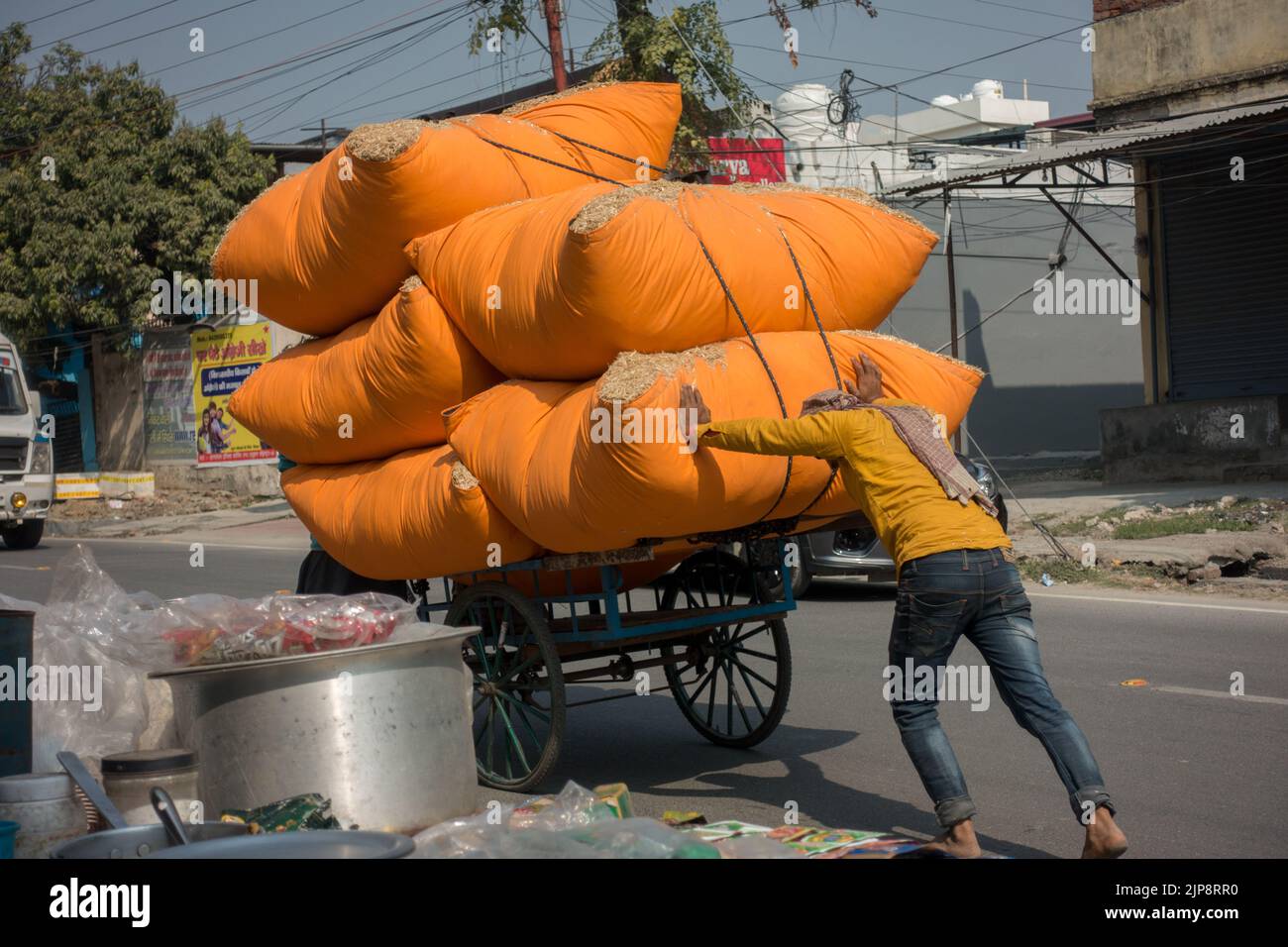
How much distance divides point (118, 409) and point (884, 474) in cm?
2655

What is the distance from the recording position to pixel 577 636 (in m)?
5.65

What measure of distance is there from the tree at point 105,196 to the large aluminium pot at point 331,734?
22370mm

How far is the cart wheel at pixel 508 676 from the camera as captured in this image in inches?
218

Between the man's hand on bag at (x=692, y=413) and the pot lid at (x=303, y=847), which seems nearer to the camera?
the pot lid at (x=303, y=847)

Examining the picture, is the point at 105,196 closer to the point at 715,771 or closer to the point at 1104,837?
the point at 715,771

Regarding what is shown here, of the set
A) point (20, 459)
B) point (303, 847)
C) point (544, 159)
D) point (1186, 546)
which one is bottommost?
point (1186, 546)

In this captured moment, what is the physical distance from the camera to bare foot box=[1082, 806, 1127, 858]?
421 cm

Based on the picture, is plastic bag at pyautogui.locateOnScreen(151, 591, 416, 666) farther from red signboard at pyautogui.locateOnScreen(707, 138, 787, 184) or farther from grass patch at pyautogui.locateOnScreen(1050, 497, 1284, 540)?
red signboard at pyautogui.locateOnScreen(707, 138, 787, 184)

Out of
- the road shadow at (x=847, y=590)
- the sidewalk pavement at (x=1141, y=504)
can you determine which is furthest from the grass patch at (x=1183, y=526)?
the road shadow at (x=847, y=590)

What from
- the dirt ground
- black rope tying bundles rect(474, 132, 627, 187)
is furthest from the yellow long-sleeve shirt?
the dirt ground

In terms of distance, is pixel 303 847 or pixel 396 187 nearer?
pixel 303 847

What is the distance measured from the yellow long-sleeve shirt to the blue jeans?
0.07 metres

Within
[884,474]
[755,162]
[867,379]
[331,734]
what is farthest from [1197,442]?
[331,734]

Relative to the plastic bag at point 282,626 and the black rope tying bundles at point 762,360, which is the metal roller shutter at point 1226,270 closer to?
the black rope tying bundles at point 762,360
